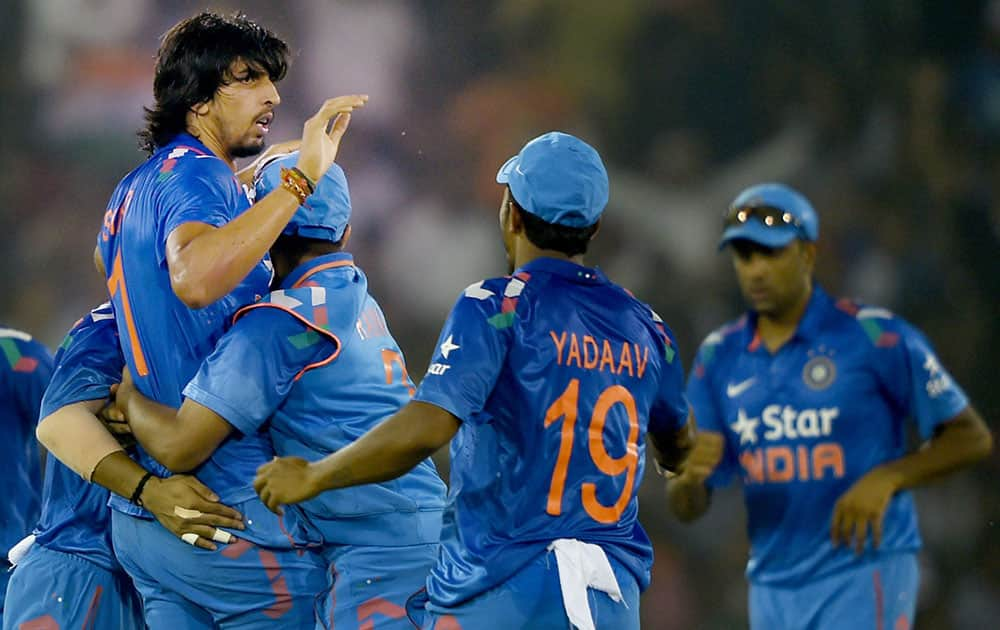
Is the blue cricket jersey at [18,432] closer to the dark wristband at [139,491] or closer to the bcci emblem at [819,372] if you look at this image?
the dark wristband at [139,491]

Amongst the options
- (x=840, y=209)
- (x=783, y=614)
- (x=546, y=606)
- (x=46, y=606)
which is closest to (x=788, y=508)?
(x=783, y=614)

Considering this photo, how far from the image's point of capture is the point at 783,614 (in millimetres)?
4102

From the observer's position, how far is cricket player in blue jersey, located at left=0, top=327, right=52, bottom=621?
388cm

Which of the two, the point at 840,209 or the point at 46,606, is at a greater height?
the point at 840,209

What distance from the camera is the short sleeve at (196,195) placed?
9.46 ft

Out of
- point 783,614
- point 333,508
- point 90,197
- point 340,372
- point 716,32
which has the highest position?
point 716,32

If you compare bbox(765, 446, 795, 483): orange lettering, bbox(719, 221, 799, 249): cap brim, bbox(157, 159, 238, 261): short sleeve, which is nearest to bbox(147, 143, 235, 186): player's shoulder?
bbox(157, 159, 238, 261): short sleeve

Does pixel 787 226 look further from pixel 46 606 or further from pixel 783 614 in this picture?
pixel 46 606

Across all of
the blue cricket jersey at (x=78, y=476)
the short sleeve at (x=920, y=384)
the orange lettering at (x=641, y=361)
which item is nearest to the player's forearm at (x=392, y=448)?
the orange lettering at (x=641, y=361)

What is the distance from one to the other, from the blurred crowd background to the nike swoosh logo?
218 cm

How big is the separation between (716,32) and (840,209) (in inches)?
43.2

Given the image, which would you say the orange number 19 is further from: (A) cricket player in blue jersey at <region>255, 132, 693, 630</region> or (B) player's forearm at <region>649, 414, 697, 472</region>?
(B) player's forearm at <region>649, 414, 697, 472</region>

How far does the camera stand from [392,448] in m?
2.54

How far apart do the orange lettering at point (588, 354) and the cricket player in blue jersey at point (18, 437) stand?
78.8 inches
